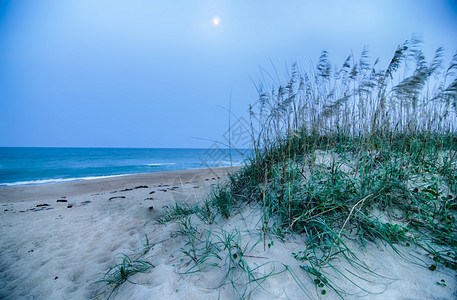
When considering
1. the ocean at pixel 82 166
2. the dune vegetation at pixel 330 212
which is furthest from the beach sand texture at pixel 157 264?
the ocean at pixel 82 166

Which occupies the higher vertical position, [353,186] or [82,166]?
[353,186]

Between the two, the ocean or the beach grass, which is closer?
the beach grass

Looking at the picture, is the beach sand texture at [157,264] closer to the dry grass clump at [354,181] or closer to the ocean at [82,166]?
the dry grass clump at [354,181]

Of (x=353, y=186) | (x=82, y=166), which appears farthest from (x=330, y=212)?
(x=82, y=166)

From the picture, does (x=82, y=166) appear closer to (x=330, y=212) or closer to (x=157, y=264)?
(x=157, y=264)

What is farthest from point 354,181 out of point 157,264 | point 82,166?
point 82,166

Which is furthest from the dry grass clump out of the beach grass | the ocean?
the ocean

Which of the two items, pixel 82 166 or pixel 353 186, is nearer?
pixel 353 186

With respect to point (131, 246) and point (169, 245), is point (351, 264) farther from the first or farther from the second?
point (131, 246)

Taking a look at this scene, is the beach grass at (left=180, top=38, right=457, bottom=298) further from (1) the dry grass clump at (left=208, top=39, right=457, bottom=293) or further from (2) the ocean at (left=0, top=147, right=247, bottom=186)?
(2) the ocean at (left=0, top=147, right=247, bottom=186)

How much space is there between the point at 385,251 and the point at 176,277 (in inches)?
73.8

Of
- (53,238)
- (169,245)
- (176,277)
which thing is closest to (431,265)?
(176,277)

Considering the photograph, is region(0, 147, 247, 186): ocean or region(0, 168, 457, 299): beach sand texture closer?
region(0, 168, 457, 299): beach sand texture

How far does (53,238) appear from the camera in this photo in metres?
3.30
